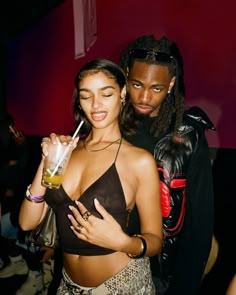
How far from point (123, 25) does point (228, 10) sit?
117cm

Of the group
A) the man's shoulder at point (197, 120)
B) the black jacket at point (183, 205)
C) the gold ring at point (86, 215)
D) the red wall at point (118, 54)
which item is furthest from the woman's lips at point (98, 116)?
the red wall at point (118, 54)

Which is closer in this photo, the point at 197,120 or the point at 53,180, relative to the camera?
the point at 53,180

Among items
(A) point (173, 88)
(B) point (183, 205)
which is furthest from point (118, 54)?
(B) point (183, 205)

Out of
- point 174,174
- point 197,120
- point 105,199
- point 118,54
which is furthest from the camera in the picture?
point 118,54

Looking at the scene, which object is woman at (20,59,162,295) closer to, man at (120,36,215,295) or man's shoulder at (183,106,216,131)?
man at (120,36,215,295)

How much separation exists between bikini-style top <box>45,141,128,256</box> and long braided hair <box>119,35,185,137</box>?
0.77m

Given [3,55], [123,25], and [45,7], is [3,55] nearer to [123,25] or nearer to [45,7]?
[45,7]

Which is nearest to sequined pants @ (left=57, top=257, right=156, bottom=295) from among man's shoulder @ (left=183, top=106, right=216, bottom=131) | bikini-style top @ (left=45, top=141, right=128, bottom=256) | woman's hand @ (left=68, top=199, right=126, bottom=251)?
bikini-style top @ (left=45, top=141, right=128, bottom=256)

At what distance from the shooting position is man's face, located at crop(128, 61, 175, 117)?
2.22m

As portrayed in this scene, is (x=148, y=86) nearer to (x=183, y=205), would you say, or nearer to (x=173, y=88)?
(x=173, y=88)

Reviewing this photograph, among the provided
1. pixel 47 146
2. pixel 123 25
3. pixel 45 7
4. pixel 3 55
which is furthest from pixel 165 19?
pixel 3 55

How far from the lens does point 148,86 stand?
2225mm

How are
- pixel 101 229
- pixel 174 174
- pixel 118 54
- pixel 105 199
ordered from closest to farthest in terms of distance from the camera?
pixel 101 229, pixel 105 199, pixel 174 174, pixel 118 54

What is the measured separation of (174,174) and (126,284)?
0.83 metres
